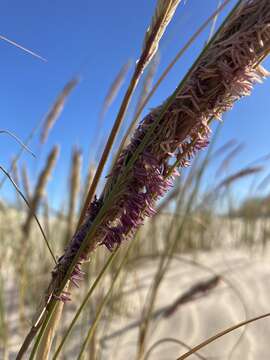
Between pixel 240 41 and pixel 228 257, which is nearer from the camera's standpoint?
pixel 240 41

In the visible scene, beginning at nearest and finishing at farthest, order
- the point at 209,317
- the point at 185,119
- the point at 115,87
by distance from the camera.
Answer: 1. the point at 185,119
2. the point at 115,87
3. the point at 209,317

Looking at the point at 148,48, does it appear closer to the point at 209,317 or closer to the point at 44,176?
the point at 44,176

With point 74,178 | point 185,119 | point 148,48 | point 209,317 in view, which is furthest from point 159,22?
point 209,317

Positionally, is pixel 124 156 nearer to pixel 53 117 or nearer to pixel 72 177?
pixel 72 177

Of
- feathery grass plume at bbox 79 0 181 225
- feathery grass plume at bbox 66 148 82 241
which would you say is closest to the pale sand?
feathery grass plume at bbox 66 148 82 241

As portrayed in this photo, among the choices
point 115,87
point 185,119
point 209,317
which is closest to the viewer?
point 185,119

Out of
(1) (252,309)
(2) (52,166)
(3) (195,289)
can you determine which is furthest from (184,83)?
(1) (252,309)

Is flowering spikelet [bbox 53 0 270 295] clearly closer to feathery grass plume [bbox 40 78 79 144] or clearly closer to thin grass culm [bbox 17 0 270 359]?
thin grass culm [bbox 17 0 270 359]
